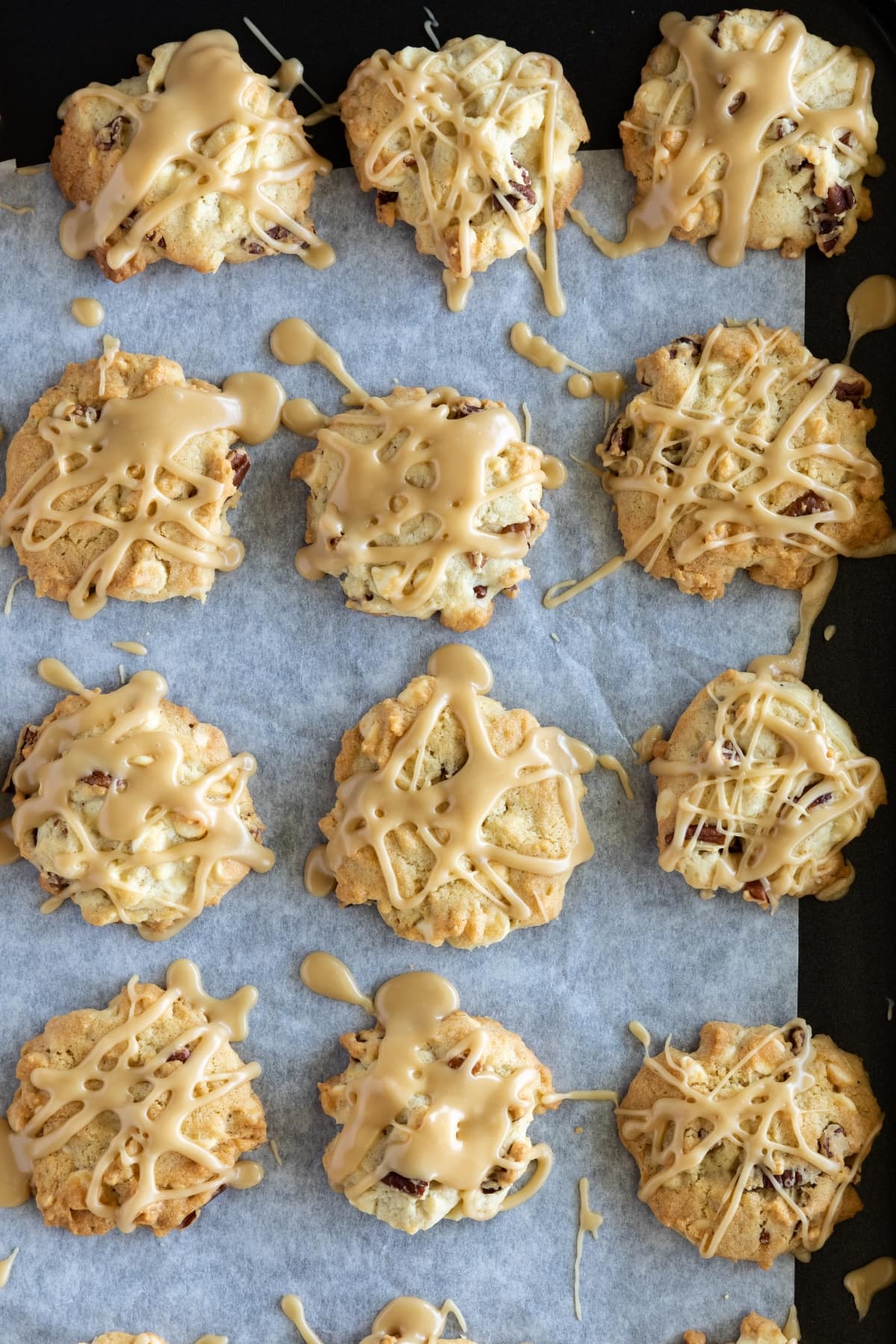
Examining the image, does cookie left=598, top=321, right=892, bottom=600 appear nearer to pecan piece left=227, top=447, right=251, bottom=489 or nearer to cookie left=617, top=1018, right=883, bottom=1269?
pecan piece left=227, top=447, right=251, bottom=489

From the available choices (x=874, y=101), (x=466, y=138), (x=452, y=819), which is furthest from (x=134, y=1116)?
(x=874, y=101)

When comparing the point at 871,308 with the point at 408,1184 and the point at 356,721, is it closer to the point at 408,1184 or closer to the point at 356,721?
the point at 356,721

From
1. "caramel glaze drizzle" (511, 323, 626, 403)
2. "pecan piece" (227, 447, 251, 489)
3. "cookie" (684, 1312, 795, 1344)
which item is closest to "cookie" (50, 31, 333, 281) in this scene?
"pecan piece" (227, 447, 251, 489)

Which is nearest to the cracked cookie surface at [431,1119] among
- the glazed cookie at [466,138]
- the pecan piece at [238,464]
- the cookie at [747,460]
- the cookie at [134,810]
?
the cookie at [134,810]

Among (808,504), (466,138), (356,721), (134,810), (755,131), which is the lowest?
(134,810)

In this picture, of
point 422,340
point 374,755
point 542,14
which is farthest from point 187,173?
point 374,755

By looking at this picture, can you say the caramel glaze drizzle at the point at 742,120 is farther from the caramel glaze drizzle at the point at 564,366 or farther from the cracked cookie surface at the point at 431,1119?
the cracked cookie surface at the point at 431,1119
